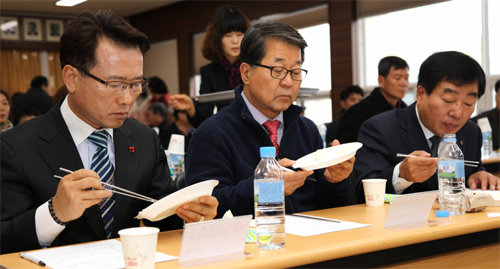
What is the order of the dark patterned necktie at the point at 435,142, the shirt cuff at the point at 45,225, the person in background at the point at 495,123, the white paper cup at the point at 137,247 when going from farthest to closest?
1. the person in background at the point at 495,123
2. the dark patterned necktie at the point at 435,142
3. the shirt cuff at the point at 45,225
4. the white paper cup at the point at 137,247

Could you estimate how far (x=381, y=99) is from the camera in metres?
4.09

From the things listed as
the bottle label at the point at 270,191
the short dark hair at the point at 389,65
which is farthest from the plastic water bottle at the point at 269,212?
the short dark hair at the point at 389,65

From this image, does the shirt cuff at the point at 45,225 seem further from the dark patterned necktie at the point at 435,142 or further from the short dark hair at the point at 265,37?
the dark patterned necktie at the point at 435,142

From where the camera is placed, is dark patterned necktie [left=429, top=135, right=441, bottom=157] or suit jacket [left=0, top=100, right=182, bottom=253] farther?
dark patterned necktie [left=429, top=135, right=441, bottom=157]

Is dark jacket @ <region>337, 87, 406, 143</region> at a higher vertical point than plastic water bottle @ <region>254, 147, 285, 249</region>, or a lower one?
higher

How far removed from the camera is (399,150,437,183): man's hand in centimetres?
185

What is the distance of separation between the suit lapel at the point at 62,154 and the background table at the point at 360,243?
23cm

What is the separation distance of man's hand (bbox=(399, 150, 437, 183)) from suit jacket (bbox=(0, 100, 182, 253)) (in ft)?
2.78

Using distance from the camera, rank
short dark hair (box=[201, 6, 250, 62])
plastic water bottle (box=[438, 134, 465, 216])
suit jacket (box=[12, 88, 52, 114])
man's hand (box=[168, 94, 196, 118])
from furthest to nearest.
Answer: suit jacket (box=[12, 88, 52, 114]) < short dark hair (box=[201, 6, 250, 62]) < man's hand (box=[168, 94, 196, 118]) < plastic water bottle (box=[438, 134, 465, 216])

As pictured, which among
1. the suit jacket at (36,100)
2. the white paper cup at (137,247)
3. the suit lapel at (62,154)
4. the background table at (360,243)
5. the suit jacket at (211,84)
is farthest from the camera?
the suit jacket at (36,100)

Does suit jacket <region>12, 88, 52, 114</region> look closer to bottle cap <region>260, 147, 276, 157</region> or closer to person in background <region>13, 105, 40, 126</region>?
person in background <region>13, 105, 40, 126</region>

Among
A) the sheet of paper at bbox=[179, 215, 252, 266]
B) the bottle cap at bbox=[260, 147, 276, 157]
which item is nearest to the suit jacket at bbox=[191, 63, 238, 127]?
the bottle cap at bbox=[260, 147, 276, 157]

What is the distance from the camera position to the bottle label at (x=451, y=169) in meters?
1.76

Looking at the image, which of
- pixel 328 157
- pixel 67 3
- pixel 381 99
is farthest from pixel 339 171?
pixel 67 3
